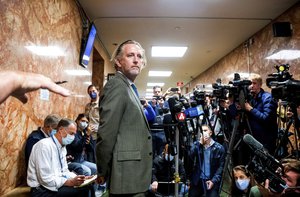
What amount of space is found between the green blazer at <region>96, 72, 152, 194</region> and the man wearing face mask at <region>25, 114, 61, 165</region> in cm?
106

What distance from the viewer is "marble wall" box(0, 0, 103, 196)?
1.92 m

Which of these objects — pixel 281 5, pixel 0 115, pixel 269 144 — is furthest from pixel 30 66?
pixel 281 5

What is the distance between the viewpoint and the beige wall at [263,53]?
3.82 metres

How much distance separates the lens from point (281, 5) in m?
3.85

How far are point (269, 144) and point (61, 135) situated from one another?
83.9 inches

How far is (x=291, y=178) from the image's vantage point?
5.91 feet

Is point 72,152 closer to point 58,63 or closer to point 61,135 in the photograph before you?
point 61,135

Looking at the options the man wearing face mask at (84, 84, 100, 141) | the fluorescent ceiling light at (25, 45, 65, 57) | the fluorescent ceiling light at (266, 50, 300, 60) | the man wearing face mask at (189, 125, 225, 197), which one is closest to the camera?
the fluorescent ceiling light at (25, 45, 65, 57)

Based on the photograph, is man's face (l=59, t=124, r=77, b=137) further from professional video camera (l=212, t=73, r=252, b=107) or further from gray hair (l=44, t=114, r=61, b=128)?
professional video camera (l=212, t=73, r=252, b=107)

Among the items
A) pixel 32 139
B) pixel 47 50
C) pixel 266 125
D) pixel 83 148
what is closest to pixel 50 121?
pixel 32 139

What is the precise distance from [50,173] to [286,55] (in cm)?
378

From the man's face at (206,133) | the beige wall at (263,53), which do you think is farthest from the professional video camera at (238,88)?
the beige wall at (263,53)

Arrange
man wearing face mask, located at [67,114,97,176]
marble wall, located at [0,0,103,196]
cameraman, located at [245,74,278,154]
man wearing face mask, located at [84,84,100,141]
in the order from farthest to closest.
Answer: man wearing face mask, located at [84,84,100,141], man wearing face mask, located at [67,114,97,176], cameraman, located at [245,74,278,154], marble wall, located at [0,0,103,196]

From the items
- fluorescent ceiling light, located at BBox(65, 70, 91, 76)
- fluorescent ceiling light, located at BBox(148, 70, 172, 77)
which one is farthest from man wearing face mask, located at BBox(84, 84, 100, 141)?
fluorescent ceiling light, located at BBox(148, 70, 172, 77)
